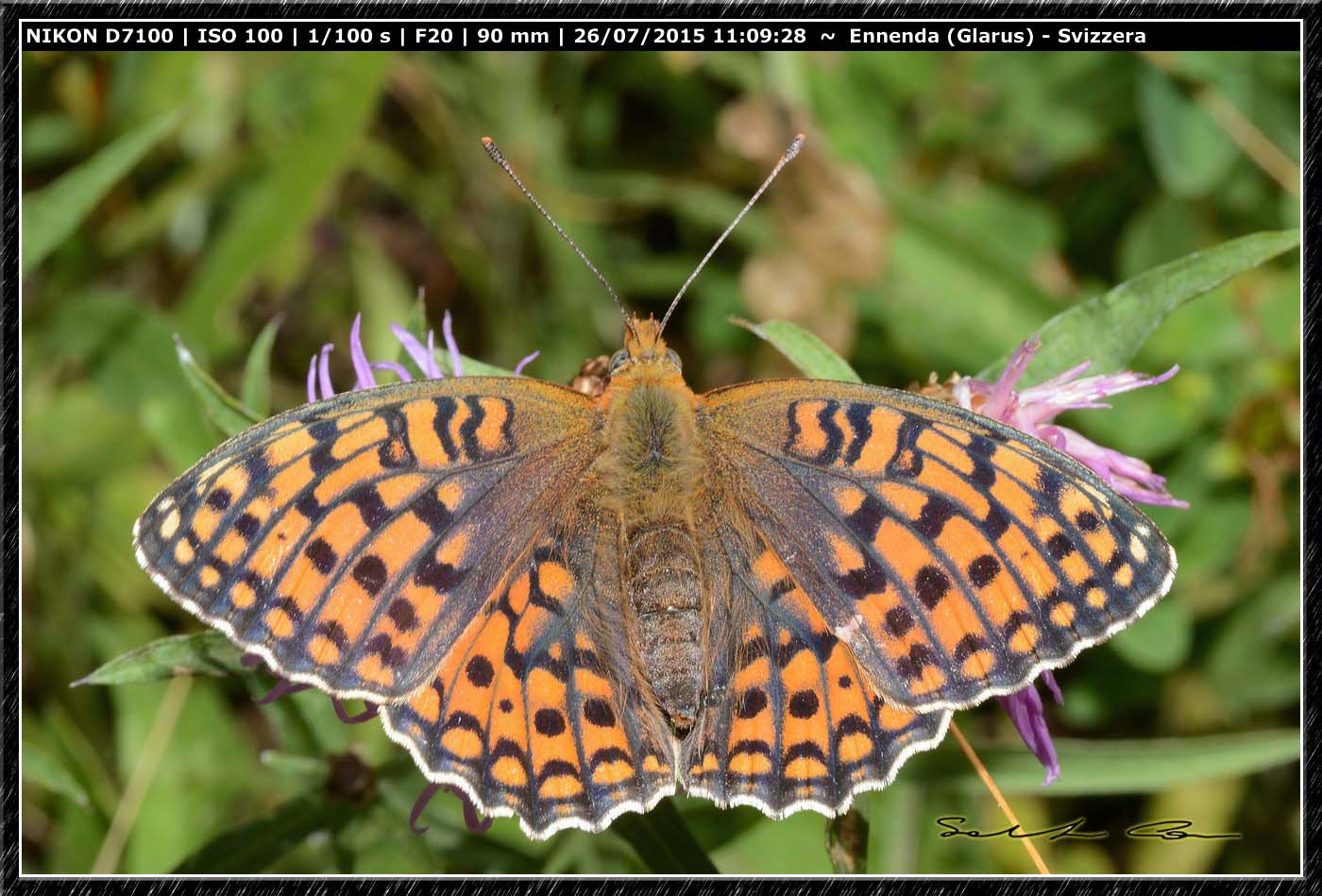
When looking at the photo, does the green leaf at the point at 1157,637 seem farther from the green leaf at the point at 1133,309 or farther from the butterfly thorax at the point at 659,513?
the butterfly thorax at the point at 659,513

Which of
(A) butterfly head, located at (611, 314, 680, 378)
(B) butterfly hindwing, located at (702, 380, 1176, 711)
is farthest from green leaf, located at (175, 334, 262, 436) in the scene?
(B) butterfly hindwing, located at (702, 380, 1176, 711)

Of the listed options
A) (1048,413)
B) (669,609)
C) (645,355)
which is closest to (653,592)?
(669,609)

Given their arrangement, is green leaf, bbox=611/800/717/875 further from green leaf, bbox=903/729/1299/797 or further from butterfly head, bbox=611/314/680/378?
butterfly head, bbox=611/314/680/378

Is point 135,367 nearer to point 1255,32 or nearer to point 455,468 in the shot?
point 455,468

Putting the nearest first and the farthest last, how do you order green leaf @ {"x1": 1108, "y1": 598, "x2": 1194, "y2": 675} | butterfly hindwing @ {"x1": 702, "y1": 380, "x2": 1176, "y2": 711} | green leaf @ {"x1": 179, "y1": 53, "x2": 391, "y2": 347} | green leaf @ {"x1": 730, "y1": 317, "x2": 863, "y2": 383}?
butterfly hindwing @ {"x1": 702, "y1": 380, "x2": 1176, "y2": 711}
green leaf @ {"x1": 730, "y1": 317, "x2": 863, "y2": 383}
green leaf @ {"x1": 1108, "y1": 598, "x2": 1194, "y2": 675}
green leaf @ {"x1": 179, "y1": 53, "x2": 391, "y2": 347}

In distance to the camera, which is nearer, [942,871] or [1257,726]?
[942,871]

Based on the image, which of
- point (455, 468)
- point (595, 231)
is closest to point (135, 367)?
point (595, 231)

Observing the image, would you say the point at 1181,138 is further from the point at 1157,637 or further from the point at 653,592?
the point at 653,592
